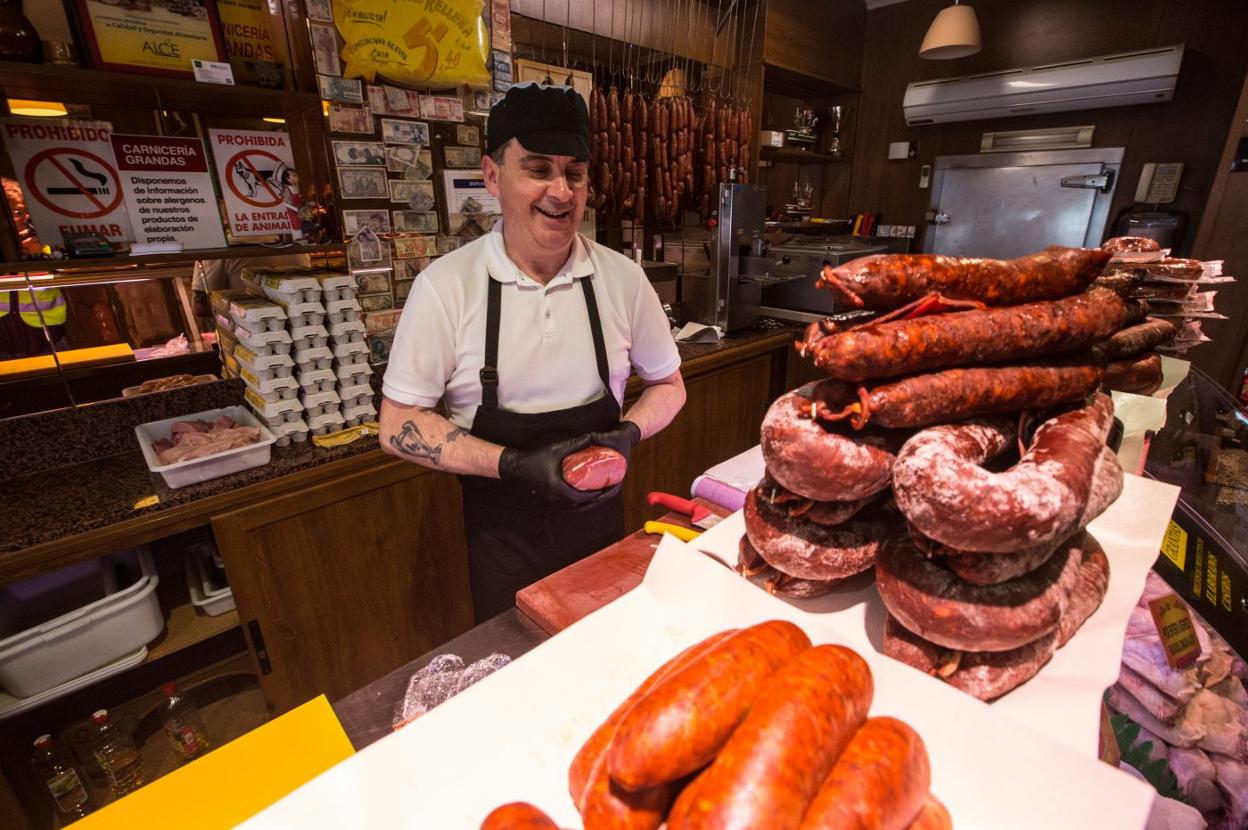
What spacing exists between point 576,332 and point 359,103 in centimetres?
188

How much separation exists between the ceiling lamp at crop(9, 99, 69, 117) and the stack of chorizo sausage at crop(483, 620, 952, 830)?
3113mm

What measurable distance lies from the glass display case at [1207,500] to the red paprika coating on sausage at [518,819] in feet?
4.90

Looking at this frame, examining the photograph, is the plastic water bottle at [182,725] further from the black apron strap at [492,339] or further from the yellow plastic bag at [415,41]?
the yellow plastic bag at [415,41]

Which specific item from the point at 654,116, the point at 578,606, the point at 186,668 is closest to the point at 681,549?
the point at 578,606

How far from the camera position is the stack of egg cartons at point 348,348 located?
2.63m

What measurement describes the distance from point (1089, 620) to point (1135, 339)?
78 centimetres

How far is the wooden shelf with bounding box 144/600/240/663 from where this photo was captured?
2.36 meters

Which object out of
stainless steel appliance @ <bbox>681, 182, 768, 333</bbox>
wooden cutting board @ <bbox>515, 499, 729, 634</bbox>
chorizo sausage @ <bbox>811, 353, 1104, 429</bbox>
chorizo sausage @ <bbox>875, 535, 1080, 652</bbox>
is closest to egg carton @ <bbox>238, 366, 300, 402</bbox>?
wooden cutting board @ <bbox>515, 499, 729, 634</bbox>

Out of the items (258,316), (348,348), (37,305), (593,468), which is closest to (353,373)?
(348,348)

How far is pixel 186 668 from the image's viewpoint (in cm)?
284

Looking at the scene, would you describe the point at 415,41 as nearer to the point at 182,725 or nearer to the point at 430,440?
the point at 430,440

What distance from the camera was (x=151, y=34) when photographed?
227cm

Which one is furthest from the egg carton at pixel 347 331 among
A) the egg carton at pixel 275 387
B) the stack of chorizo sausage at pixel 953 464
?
the stack of chorizo sausage at pixel 953 464

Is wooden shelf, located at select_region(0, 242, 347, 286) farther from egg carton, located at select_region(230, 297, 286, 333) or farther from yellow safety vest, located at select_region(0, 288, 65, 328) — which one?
egg carton, located at select_region(230, 297, 286, 333)
